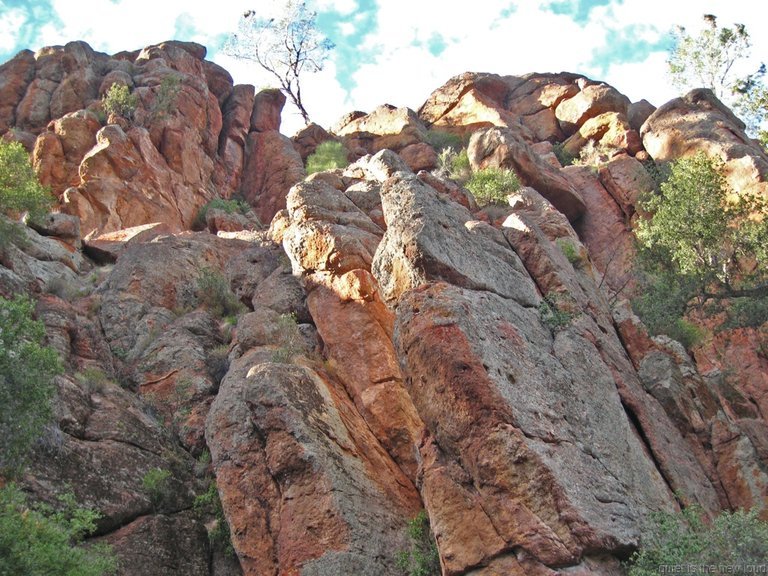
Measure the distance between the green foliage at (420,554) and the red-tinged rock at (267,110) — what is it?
36.7 meters

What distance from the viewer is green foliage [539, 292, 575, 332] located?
15484mm

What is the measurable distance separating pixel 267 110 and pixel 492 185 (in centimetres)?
2385

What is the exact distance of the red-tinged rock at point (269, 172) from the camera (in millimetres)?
39750

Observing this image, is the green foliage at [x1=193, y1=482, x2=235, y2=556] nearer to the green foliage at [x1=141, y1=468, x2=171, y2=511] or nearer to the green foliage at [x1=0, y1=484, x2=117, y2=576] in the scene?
the green foliage at [x1=141, y1=468, x2=171, y2=511]

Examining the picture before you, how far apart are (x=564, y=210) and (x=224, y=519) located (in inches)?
A: 920

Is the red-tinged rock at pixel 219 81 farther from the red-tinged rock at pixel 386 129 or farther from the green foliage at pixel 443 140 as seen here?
the green foliage at pixel 443 140

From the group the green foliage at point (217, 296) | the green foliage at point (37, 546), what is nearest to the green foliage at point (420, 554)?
the green foliage at point (37, 546)

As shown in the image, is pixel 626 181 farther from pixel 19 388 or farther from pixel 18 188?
pixel 19 388

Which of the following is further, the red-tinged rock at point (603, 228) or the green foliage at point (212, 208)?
the green foliage at point (212, 208)

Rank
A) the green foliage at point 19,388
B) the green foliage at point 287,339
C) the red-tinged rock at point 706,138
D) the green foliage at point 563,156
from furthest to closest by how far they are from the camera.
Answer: the green foliage at point 563,156 < the red-tinged rock at point 706,138 < the green foliage at point 287,339 < the green foliage at point 19,388

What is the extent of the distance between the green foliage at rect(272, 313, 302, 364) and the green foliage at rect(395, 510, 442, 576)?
16.9ft

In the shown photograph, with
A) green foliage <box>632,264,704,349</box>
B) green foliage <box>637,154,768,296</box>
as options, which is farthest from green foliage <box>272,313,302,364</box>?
green foliage <box>637,154,768,296</box>

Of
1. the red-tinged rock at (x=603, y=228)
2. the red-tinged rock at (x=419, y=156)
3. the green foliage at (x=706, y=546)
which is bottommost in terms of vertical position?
the green foliage at (x=706, y=546)

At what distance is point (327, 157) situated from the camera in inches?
1559
